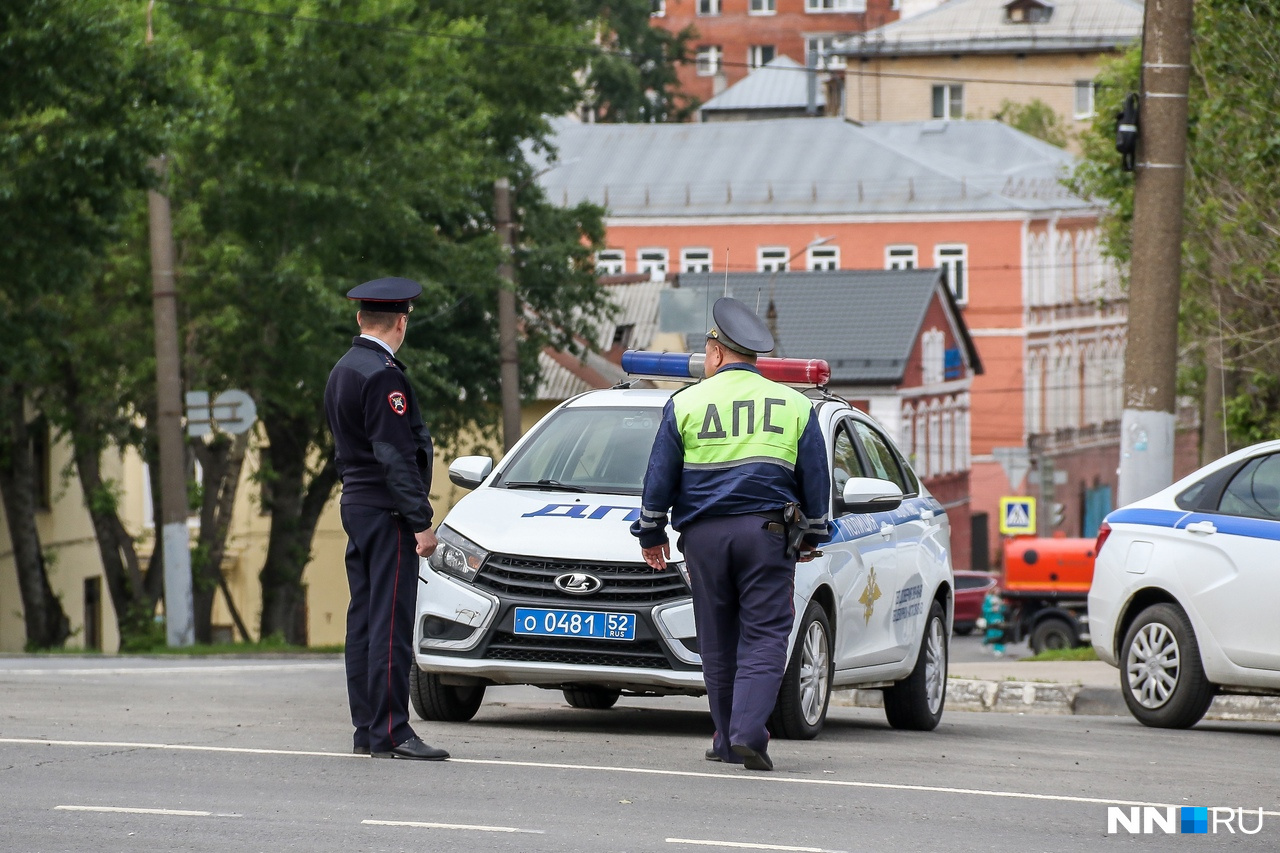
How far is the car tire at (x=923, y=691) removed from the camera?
38.5ft

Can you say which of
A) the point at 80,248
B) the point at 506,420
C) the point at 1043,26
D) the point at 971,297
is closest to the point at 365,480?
the point at 80,248

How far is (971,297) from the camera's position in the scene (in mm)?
76188

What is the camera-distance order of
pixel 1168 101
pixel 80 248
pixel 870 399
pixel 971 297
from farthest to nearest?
1. pixel 971 297
2. pixel 870 399
3. pixel 80 248
4. pixel 1168 101

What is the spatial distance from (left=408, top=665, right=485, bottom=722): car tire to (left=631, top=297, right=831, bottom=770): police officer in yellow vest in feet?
6.83

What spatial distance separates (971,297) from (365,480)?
2712 inches

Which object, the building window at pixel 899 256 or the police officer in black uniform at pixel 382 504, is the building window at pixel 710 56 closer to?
the building window at pixel 899 256

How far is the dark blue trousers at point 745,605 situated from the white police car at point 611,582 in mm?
1026

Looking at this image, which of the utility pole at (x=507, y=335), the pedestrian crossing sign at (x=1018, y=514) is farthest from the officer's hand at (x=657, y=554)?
the pedestrian crossing sign at (x=1018, y=514)

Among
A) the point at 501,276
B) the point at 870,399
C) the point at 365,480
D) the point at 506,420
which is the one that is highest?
the point at 365,480

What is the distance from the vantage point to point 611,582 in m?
9.82

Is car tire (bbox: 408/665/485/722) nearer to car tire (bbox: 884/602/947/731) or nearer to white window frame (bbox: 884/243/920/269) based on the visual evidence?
car tire (bbox: 884/602/947/731)

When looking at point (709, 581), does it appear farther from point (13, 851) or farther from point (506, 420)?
point (506, 420)

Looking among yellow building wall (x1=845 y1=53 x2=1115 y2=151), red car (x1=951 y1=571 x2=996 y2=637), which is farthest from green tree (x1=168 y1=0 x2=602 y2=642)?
yellow building wall (x1=845 y1=53 x2=1115 y2=151)

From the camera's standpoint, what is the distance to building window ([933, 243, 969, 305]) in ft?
248
